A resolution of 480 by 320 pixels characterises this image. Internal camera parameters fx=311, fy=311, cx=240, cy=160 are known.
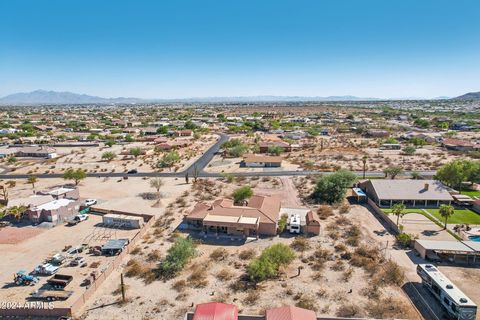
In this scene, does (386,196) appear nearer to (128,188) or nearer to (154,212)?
(154,212)

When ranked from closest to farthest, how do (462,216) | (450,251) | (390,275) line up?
(390,275) < (450,251) < (462,216)

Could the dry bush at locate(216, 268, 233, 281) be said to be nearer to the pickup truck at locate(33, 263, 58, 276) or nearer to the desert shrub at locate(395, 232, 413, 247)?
the pickup truck at locate(33, 263, 58, 276)

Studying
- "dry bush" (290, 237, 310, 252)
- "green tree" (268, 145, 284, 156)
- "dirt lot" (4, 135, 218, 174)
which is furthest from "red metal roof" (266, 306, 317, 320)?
"green tree" (268, 145, 284, 156)

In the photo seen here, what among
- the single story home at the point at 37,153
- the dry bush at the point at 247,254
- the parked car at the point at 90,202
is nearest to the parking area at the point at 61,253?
the parked car at the point at 90,202

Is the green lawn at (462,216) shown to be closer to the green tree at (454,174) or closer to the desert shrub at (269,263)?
the green tree at (454,174)

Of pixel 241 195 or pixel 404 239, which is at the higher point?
pixel 241 195

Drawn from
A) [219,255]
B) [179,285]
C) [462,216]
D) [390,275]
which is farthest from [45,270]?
[462,216]

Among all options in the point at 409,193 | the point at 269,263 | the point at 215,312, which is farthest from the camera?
the point at 409,193

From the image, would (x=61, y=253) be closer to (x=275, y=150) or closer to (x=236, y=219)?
(x=236, y=219)

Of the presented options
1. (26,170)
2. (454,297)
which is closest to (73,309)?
(454,297)
